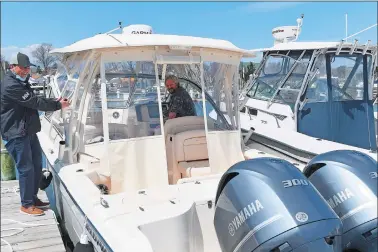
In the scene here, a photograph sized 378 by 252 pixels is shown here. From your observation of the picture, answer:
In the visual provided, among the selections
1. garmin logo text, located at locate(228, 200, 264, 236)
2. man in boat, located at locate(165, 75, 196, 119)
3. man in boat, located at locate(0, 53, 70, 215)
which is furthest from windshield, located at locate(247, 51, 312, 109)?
garmin logo text, located at locate(228, 200, 264, 236)

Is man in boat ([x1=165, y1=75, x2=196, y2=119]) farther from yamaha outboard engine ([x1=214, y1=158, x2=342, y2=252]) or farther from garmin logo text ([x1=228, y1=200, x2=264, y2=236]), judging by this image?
garmin logo text ([x1=228, y1=200, x2=264, y2=236])

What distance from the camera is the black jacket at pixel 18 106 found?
11.0ft

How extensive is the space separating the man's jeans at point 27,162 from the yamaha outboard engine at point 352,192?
8.18 feet

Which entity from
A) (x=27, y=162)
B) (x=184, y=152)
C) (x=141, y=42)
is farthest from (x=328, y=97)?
(x=27, y=162)

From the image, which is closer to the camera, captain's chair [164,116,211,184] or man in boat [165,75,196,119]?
captain's chair [164,116,211,184]

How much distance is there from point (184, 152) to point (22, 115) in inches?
57.1

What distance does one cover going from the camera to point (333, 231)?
1.83 m

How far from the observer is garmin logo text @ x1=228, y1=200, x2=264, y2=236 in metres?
1.99

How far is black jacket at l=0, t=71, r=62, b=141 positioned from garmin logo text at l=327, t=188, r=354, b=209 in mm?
2391

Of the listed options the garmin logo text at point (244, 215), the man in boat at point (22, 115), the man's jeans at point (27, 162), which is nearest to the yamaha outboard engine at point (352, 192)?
Result: the garmin logo text at point (244, 215)

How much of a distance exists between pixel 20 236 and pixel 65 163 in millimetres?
715

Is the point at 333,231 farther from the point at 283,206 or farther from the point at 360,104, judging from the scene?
the point at 360,104

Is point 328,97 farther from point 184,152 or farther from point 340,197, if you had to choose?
point 340,197

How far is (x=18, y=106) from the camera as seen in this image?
346 centimetres
